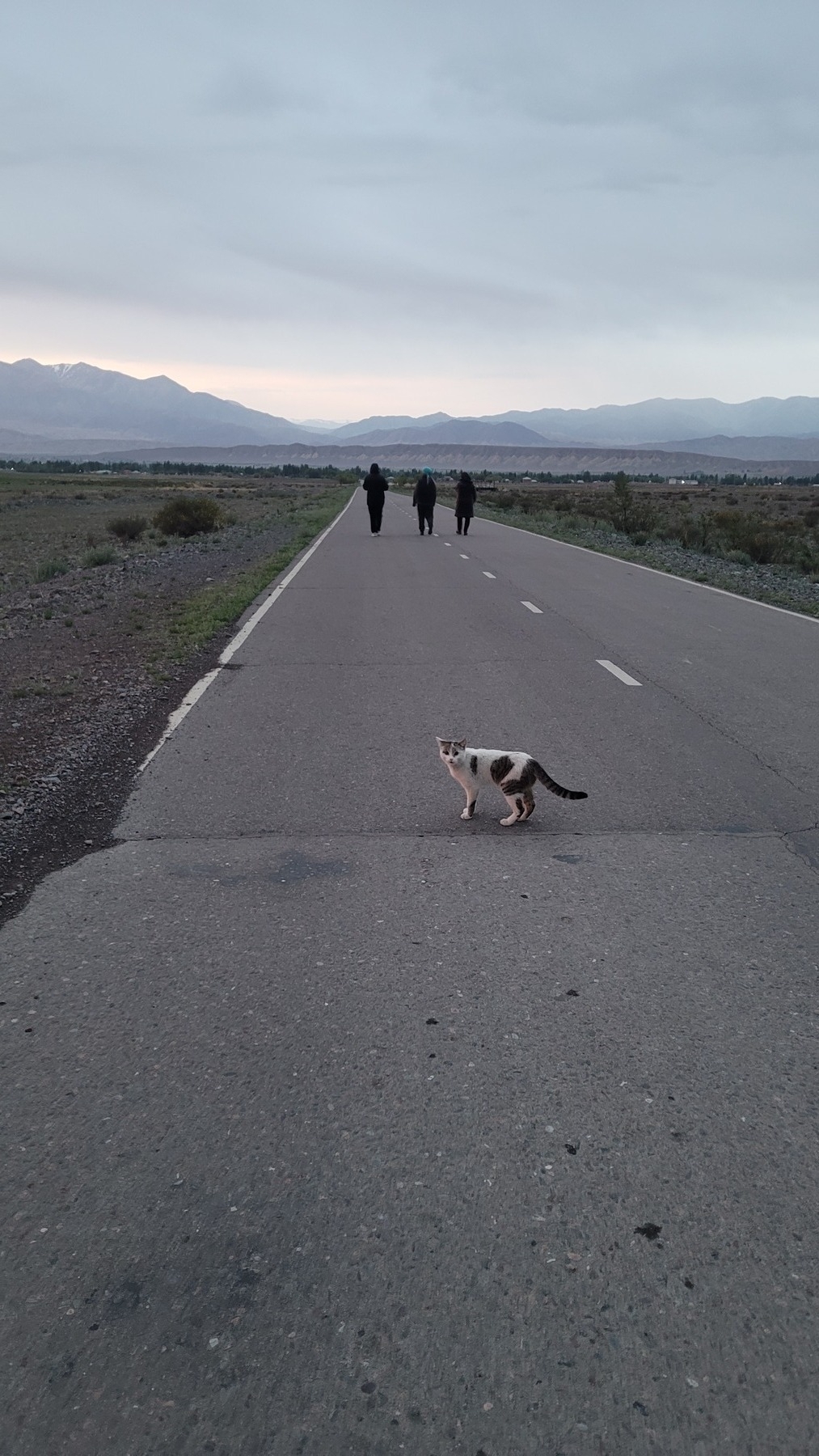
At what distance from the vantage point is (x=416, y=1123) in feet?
12.1

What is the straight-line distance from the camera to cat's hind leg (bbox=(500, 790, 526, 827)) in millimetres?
6875

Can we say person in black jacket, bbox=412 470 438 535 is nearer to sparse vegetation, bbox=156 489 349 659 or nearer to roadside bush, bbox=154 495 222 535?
sparse vegetation, bbox=156 489 349 659

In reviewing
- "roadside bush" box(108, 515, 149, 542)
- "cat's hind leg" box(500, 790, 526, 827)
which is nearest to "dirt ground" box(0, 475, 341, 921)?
"cat's hind leg" box(500, 790, 526, 827)

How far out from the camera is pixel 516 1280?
2.98 m

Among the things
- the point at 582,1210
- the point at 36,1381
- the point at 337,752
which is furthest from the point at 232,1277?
the point at 337,752

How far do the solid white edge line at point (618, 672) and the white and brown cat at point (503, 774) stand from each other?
4.48 meters

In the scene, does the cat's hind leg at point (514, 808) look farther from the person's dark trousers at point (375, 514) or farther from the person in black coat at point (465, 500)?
the person's dark trousers at point (375, 514)

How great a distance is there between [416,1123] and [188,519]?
136ft

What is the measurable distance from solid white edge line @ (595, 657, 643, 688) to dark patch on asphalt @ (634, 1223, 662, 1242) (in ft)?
27.1

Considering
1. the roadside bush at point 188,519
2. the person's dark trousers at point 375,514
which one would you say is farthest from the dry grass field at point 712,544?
the roadside bush at point 188,519

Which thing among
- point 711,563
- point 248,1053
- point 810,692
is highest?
point 248,1053

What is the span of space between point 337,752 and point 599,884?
310 cm

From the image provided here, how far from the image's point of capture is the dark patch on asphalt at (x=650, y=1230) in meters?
3.15

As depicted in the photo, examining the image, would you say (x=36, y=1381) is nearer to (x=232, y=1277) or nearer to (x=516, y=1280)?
(x=232, y=1277)
